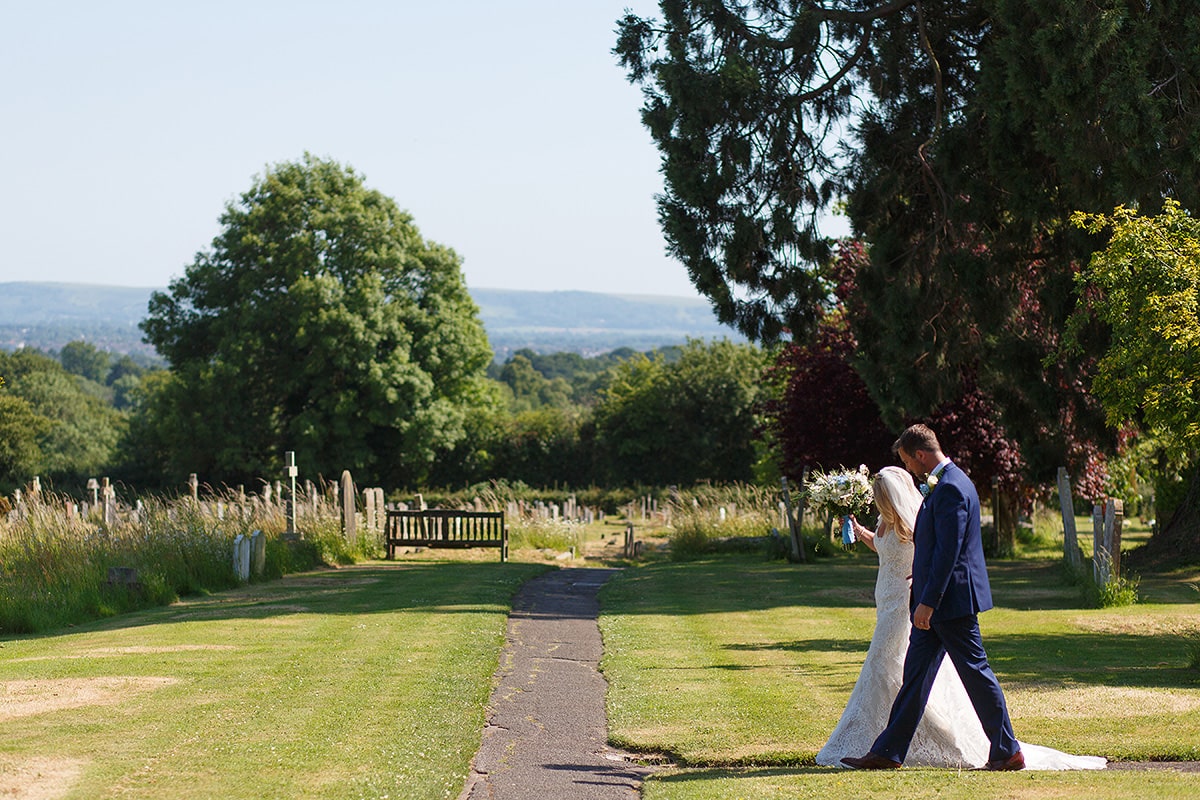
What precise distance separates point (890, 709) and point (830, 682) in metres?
2.98

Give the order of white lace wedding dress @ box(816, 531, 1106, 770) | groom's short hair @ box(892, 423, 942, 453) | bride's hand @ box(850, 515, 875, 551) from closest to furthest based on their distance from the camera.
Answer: groom's short hair @ box(892, 423, 942, 453), white lace wedding dress @ box(816, 531, 1106, 770), bride's hand @ box(850, 515, 875, 551)

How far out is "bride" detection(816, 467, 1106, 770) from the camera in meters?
8.03

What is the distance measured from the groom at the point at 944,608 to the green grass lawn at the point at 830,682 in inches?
10.5

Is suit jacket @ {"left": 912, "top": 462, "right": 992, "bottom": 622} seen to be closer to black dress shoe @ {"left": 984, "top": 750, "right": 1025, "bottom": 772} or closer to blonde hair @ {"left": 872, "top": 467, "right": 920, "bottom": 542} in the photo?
blonde hair @ {"left": 872, "top": 467, "right": 920, "bottom": 542}

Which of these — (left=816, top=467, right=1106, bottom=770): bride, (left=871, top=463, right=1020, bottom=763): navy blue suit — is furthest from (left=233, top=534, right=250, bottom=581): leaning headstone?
(left=871, top=463, right=1020, bottom=763): navy blue suit

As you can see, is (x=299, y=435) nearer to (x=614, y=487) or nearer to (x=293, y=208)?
(x=293, y=208)

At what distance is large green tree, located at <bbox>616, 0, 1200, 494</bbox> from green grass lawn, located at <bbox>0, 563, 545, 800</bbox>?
8830 mm

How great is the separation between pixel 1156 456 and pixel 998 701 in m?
19.8

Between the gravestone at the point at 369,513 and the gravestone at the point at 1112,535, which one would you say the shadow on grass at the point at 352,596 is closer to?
the gravestone at the point at 369,513

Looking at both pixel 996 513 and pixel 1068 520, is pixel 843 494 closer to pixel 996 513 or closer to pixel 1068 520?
pixel 1068 520

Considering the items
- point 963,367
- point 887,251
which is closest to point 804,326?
point 887,251

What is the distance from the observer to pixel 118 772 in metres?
7.60

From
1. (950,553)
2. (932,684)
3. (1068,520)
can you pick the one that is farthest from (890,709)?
(1068,520)

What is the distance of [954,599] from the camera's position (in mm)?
7781
